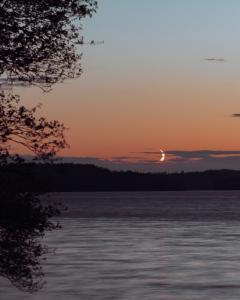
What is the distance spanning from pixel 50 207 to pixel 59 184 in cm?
71

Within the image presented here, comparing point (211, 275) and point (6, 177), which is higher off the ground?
point (6, 177)

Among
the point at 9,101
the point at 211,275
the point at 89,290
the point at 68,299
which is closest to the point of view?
the point at 9,101

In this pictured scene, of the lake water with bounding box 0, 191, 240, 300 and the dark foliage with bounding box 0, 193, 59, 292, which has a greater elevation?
the dark foliage with bounding box 0, 193, 59, 292

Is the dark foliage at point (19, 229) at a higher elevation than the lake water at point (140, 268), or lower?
higher

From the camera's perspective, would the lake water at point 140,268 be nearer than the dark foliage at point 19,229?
No

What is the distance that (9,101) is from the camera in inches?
751

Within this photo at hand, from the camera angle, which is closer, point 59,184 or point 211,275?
point 59,184

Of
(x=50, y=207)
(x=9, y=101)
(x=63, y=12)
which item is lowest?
(x=50, y=207)

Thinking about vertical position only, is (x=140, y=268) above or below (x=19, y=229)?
below

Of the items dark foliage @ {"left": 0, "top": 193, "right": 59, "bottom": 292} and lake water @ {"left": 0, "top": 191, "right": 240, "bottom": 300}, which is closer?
dark foliage @ {"left": 0, "top": 193, "right": 59, "bottom": 292}

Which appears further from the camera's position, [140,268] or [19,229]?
[140,268]

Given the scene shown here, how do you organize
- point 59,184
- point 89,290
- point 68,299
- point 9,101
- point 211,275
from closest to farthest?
point 9,101
point 59,184
point 68,299
point 89,290
point 211,275

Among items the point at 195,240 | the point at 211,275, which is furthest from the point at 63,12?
the point at 195,240

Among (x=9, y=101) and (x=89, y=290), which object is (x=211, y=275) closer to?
(x=89, y=290)
